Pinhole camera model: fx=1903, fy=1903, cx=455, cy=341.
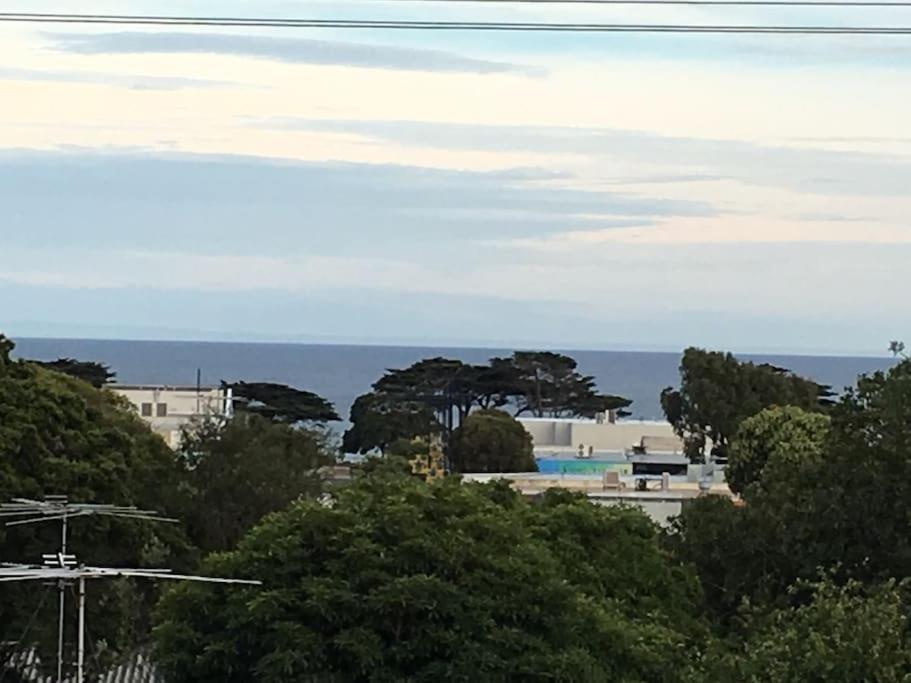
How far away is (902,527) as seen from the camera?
2227 centimetres

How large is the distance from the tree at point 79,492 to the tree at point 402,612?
5.68 m

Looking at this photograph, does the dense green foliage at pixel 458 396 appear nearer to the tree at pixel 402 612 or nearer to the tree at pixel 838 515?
the tree at pixel 838 515

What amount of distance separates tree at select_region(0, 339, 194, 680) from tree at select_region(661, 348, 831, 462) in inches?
1206

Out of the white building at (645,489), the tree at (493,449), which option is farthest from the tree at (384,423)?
the white building at (645,489)

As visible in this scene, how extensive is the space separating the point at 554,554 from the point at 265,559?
4041 mm

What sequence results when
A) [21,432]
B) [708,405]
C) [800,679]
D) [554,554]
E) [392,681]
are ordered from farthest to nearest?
[708,405], [21,432], [554,554], [392,681], [800,679]

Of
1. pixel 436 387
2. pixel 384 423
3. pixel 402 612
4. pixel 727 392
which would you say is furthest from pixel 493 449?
pixel 402 612

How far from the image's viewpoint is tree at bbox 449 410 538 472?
64000mm

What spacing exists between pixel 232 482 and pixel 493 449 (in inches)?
1194

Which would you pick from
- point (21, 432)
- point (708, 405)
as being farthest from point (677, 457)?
point (21, 432)

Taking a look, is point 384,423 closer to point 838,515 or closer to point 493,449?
point 493,449

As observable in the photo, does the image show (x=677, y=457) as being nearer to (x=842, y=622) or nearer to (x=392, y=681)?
(x=392, y=681)

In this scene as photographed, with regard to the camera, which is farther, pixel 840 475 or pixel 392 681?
pixel 840 475

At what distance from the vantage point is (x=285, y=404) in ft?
246
